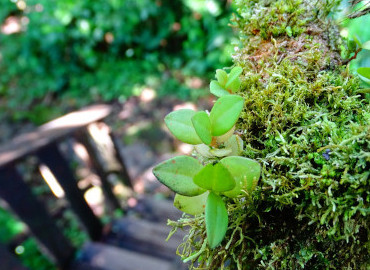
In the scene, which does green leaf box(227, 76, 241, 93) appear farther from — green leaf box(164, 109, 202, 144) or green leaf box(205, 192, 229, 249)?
green leaf box(205, 192, 229, 249)

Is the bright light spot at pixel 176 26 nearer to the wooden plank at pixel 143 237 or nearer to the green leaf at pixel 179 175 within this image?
the wooden plank at pixel 143 237

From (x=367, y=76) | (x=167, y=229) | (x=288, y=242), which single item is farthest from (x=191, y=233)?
(x=167, y=229)

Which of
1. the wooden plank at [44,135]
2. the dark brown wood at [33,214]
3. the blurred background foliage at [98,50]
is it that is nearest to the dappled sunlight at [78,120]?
the wooden plank at [44,135]

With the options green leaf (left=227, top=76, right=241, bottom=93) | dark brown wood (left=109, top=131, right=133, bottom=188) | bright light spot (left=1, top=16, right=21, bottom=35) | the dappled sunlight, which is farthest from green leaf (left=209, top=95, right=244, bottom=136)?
bright light spot (left=1, top=16, right=21, bottom=35)

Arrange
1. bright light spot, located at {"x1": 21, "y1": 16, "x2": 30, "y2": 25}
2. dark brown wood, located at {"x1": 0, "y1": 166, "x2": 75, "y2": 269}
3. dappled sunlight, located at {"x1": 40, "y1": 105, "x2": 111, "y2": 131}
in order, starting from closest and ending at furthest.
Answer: dark brown wood, located at {"x1": 0, "y1": 166, "x2": 75, "y2": 269}, dappled sunlight, located at {"x1": 40, "y1": 105, "x2": 111, "y2": 131}, bright light spot, located at {"x1": 21, "y1": 16, "x2": 30, "y2": 25}

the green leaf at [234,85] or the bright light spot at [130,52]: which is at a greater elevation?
the bright light spot at [130,52]

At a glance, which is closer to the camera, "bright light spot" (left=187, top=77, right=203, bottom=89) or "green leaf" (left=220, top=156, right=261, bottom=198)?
"green leaf" (left=220, top=156, right=261, bottom=198)
